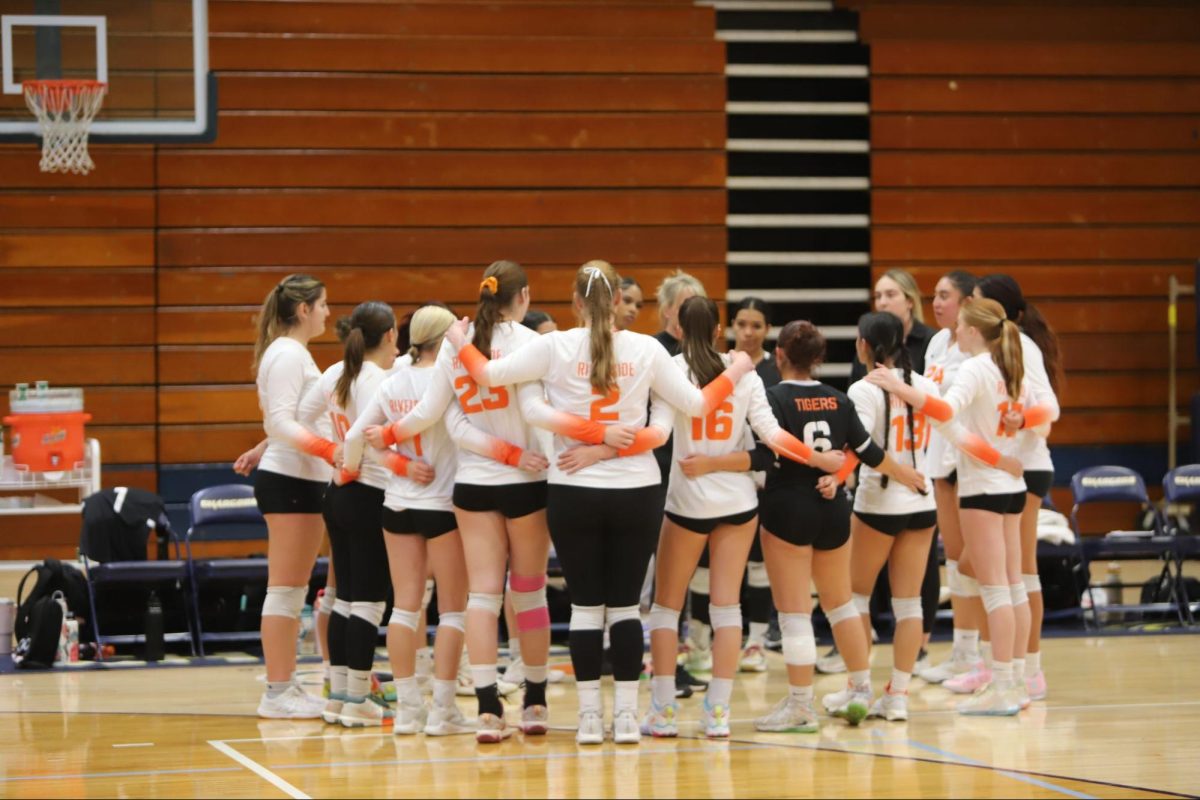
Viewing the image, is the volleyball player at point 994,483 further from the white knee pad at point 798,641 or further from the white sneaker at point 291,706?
the white sneaker at point 291,706

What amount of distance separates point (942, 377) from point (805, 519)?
1.34 metres

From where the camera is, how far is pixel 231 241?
1094cm

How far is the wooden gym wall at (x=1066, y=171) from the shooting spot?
38.1 feet

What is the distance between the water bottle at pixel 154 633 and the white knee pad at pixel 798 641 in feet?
12.2

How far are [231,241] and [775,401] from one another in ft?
19.9

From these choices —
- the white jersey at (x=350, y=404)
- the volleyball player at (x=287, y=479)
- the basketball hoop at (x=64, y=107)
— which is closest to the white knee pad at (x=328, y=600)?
the volleyball player at (x=287, y=479)

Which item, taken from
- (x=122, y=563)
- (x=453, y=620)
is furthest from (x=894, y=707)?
(x=122, y=563)

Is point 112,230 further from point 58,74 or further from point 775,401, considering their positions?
point 775,401

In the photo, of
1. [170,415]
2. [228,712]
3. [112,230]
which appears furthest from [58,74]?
[228,712]

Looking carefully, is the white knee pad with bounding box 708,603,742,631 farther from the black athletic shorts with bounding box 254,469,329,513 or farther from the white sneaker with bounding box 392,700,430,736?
the black athletic shorts with bounding box 254,469,329,513

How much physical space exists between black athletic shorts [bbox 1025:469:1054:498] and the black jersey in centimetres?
102

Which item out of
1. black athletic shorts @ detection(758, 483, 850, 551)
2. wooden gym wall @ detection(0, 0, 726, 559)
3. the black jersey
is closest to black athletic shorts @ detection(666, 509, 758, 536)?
black athletic shorts @ detection(758, 483, 850, 551)

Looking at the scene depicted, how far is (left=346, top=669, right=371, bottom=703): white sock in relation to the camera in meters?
6.09

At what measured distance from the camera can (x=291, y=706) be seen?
643cm
